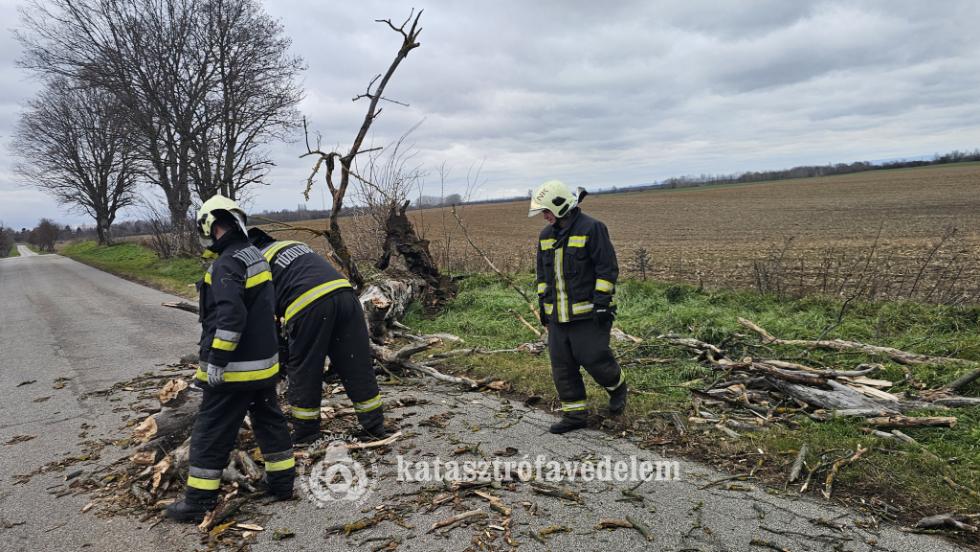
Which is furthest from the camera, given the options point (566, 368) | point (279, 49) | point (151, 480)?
point (279, 49)

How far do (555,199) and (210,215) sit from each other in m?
2.66

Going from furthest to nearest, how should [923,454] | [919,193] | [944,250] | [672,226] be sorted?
[919,193] < [672,226] < [944,250] < [923,454]

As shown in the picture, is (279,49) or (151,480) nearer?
(151,480)

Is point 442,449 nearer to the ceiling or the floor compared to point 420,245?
nearer to the floor

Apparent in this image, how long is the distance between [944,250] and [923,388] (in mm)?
14384

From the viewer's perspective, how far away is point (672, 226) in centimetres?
3622

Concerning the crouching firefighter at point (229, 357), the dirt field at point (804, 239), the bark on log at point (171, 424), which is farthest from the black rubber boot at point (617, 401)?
the dirt field at point (804, 239)

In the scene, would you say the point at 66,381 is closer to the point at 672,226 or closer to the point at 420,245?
the point at 420,245

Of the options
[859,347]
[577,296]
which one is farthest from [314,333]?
[859,347]

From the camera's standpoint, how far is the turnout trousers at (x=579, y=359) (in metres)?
4.69

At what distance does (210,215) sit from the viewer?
3.62m

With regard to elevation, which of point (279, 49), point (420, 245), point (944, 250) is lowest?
point (944, 250)

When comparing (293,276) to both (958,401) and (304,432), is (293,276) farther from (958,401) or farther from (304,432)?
(958,401)

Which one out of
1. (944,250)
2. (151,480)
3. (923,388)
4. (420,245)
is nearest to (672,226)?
(944,250)
